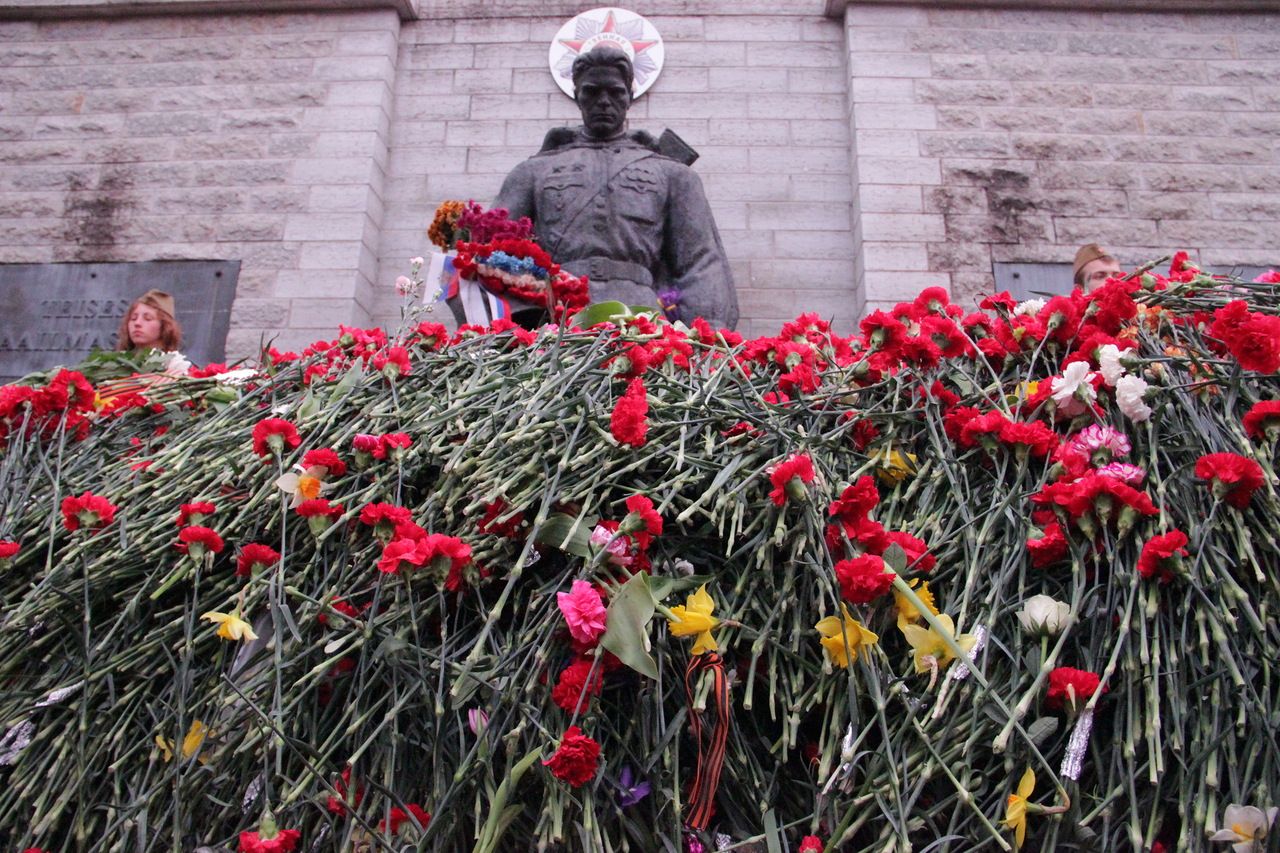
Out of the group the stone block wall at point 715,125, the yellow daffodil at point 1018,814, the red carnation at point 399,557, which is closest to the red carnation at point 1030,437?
the yellow daffodil at point 1018,814

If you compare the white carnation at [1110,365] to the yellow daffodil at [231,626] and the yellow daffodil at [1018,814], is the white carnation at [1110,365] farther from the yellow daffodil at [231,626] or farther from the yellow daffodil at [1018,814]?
the yellow daffodil at [231,626]

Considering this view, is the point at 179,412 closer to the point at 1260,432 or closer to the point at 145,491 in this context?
the point at 145,491

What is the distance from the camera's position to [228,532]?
1.38 metres

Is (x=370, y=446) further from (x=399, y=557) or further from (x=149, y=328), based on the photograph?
(x=149, y=328)

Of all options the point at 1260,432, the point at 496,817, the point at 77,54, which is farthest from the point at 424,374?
the point at 77,54

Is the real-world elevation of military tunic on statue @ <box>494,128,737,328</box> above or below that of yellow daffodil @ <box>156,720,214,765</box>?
above

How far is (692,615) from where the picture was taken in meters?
1.12

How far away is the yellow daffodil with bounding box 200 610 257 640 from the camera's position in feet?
3.91

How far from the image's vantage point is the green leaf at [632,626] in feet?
3.51

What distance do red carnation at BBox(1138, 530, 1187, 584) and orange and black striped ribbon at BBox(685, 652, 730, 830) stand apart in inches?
20.2

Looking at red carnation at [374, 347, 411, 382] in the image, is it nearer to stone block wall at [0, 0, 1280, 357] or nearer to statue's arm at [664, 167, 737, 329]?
statue's arm at [664, 167, 737, 329]

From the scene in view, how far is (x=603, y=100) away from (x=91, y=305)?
2.99m

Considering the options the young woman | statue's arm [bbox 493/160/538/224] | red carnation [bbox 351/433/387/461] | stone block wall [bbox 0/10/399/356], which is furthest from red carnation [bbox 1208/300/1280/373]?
stone block wall [bbox 0/10/399/356]

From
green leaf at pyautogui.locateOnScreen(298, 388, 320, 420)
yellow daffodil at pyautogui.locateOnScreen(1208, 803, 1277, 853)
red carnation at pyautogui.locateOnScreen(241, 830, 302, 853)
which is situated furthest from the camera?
green leaf at pyautogui.locateOnScreen(298, 388, 320, 420)
